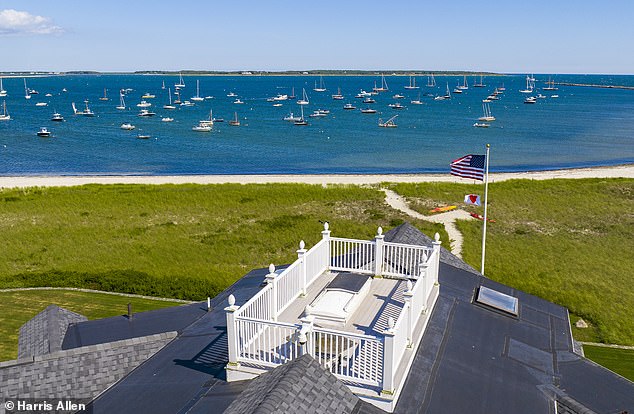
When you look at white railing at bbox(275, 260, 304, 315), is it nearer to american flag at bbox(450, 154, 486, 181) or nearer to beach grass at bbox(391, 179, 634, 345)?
american flag at bbox(450, 154, 486, 181)

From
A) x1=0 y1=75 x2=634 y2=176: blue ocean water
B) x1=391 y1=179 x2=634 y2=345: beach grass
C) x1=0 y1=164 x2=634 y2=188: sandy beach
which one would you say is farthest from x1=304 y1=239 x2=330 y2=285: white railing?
x1=0 y1=75 x2=634 y2=176: blue ocean water

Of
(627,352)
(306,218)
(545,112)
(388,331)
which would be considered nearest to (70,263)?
(306,218)

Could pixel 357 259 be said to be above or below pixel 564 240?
above

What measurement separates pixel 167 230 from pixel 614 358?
26.1 meters

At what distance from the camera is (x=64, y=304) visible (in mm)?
22312

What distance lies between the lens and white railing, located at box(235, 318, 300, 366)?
1032 centimetres

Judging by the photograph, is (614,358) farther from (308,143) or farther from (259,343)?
(308,143)

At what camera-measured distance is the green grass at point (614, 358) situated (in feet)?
57.9

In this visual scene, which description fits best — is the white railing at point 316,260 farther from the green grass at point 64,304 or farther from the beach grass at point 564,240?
the beach grass at point 564,240

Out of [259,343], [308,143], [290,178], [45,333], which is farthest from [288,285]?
[308,143]

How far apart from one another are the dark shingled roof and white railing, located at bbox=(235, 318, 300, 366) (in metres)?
0.54

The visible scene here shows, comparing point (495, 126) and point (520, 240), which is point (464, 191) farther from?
point (495, 126)

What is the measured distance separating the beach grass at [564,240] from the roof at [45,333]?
17.9 metres

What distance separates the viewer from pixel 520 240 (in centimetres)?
3316
